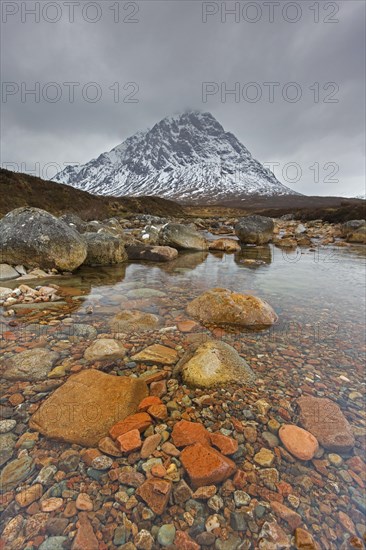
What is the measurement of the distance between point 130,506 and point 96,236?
34.9 ft

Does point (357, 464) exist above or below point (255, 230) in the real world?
below

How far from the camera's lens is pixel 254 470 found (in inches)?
94.2

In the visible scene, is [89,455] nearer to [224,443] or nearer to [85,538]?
[85,538]

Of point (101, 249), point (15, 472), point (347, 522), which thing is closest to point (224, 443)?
point (347, 522)

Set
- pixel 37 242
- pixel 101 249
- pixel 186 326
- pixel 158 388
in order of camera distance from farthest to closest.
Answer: pixel 101 249 < pixel 37 242 < pixel 186 326 < pixel 158 388

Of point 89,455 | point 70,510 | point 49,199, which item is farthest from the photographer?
point 49,199

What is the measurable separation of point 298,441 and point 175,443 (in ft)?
3.84

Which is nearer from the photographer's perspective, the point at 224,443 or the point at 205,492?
the point at 205,492

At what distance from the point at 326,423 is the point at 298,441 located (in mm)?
440

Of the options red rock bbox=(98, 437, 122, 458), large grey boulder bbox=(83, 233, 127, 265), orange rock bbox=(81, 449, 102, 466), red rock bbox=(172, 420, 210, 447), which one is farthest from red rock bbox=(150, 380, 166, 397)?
large grey boulder bbox=(83, 233, 127, 265)

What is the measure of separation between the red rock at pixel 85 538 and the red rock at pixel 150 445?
0.63 meters

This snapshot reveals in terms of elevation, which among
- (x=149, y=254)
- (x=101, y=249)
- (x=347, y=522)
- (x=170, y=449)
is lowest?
(x=347, y=522)

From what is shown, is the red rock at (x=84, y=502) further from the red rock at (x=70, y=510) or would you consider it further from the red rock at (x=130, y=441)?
the red rock at (x=130, y=441)

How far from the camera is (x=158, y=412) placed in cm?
298
